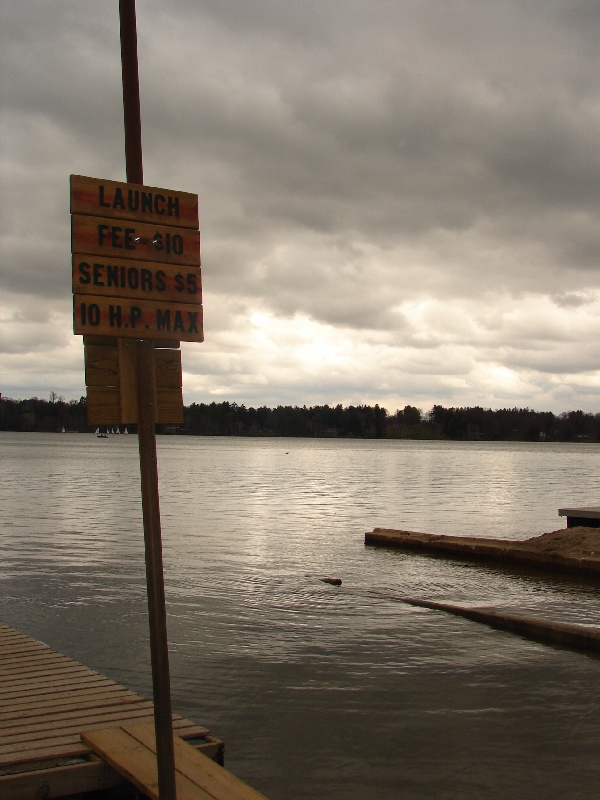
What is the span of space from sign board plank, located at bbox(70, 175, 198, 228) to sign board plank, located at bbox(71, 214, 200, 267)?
0.15 feet

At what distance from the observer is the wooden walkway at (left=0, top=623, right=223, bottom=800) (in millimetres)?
6285

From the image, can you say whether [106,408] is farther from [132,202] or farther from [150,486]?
[132,202]

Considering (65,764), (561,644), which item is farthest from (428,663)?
(65,764)

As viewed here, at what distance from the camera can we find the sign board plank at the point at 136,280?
16.8 ft

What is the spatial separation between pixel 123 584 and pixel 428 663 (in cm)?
935

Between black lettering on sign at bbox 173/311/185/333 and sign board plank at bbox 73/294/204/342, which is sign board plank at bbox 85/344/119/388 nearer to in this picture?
sign board plank at bbox 73/294/204/342

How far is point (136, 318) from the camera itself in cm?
524

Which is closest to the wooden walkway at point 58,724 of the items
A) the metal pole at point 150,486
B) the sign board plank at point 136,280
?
the metal pole at point 150,486

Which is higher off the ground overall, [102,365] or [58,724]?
[102,365]

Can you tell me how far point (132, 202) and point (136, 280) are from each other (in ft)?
1.76

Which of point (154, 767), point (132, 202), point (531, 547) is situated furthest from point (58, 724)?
point (531, 547)

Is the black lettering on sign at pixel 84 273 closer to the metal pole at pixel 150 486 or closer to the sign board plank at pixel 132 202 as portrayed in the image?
the sign board plank at pixel 132 202

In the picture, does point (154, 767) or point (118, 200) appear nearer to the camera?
point (118, 200)

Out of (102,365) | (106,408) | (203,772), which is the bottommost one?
(203,772)
